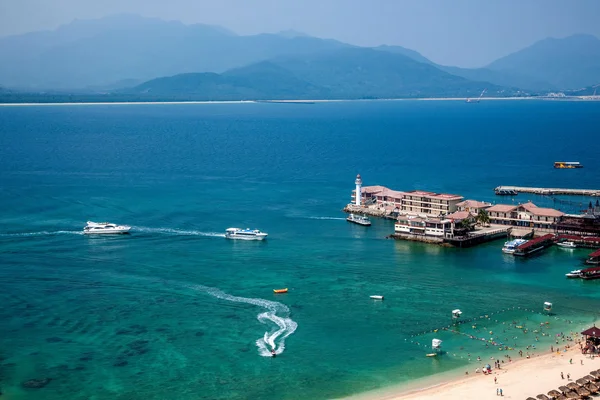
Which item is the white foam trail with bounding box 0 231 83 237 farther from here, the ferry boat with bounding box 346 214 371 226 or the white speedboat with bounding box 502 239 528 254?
the white speedboat with bounding box 502 239 528 254

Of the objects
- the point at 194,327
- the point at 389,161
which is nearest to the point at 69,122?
the point at 389,161

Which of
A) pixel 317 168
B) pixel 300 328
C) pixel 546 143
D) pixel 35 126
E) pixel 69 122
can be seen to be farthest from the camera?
pixel 69 122

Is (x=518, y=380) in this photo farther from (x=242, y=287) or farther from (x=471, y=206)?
(x=471, y=206)

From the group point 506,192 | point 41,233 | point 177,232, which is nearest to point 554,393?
point 177,232

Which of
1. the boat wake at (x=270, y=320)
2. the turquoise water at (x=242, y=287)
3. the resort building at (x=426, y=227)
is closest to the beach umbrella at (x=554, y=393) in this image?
the turquoise water at (x=242, y=287)

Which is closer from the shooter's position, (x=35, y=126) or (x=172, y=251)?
(x=172, y=251)

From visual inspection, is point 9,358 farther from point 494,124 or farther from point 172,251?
point 494,124
